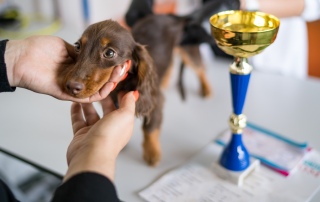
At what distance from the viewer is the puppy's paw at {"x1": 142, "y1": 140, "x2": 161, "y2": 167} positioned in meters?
1.00

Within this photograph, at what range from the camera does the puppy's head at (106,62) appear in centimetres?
71

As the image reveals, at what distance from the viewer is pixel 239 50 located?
753 mm

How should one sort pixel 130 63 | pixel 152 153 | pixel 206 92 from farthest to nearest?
pixel 206 92
pixel 152 153
pixel 130 63

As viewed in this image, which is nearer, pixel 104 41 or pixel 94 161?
pixel 94 161

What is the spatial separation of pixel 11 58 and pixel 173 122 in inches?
27.6

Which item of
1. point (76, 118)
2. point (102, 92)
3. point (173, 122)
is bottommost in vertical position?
point (173, 122)

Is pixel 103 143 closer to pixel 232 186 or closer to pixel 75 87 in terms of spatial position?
pixel 75 87

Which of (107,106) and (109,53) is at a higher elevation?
(109,53)

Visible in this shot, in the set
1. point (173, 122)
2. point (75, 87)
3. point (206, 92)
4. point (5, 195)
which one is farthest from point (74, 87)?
point (206, 92)

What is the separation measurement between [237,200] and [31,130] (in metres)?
0.78

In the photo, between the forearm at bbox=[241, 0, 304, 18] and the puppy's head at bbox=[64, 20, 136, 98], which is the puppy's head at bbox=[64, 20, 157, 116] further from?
the forearm at bbox=[241, 0, 304, 18]

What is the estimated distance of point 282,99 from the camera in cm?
134

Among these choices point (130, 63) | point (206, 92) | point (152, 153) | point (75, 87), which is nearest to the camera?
point (75, 87)

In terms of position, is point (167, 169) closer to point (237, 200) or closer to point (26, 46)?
point (237, 200)
